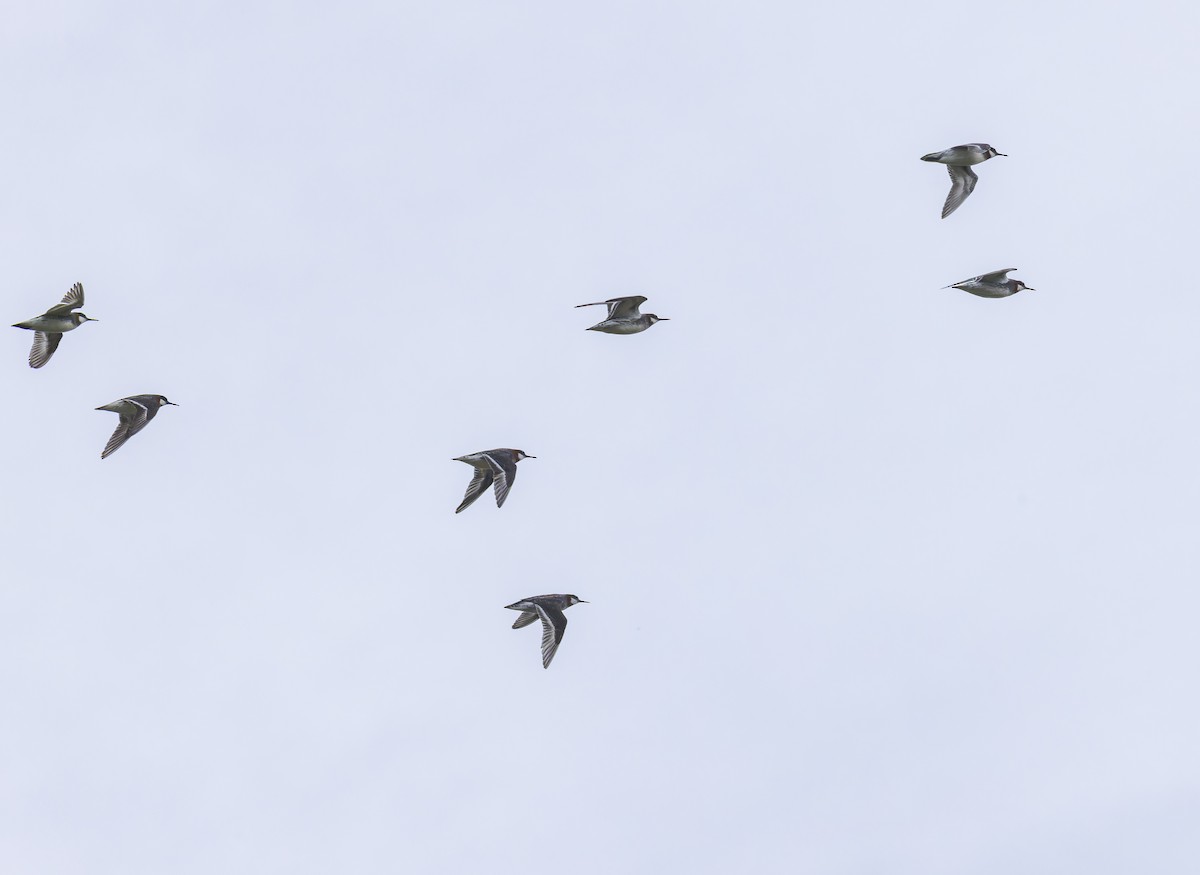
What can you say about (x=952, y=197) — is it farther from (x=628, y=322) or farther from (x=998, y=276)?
(x=628, y=322)

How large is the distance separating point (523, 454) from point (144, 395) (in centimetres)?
1134

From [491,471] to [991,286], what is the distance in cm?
1726

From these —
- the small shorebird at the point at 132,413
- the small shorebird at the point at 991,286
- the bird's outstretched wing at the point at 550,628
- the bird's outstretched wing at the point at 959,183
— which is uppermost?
the bird's outstretched wing at the point at 959,183

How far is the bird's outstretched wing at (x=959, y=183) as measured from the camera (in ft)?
181

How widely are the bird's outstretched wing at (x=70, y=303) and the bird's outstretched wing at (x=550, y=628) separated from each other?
1633cm

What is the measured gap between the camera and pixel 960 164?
180 feet

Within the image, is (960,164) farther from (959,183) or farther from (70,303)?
(70,303)

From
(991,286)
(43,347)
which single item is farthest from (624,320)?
(43,347)

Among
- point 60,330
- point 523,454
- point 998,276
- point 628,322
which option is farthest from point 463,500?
point 998,276

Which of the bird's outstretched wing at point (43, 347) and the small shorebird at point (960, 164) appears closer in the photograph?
the bird's outstretched wing at point (43, 347)

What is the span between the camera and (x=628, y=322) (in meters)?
52.1

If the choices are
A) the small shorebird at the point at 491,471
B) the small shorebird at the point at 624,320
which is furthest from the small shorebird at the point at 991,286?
the small shorebird at the point at 491,471

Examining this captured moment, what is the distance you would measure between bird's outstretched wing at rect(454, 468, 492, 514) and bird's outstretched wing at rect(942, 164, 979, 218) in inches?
675

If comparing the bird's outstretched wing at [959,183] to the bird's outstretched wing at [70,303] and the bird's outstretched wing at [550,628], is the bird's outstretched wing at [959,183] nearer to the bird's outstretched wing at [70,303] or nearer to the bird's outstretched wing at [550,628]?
the bird's outstretched wing at [550,628]
